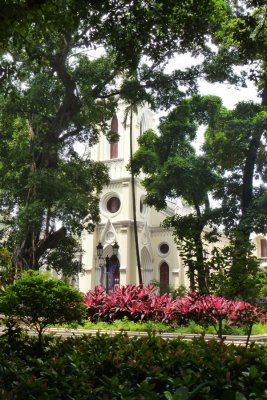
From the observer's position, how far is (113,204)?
3412 cm

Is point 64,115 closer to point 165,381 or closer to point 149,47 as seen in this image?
point 149,47

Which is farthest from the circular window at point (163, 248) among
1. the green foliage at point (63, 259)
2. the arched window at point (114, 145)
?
the green foliage at point (63, 259)

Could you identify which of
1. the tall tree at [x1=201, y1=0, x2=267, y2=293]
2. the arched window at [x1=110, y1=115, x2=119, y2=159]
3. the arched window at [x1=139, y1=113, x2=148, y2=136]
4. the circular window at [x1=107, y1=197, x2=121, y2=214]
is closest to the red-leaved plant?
the tall tree at [x1=201, y1=0, x2=267, y2=293]

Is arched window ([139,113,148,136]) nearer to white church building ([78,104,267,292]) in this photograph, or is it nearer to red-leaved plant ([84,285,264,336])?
white church building ([78,104,267,292])

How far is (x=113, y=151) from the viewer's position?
3509 centimetres

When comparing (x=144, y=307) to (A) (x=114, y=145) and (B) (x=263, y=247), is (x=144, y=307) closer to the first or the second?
(A) (x=114, y=145)

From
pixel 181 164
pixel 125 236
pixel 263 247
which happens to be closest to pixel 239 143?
pixel 181 164

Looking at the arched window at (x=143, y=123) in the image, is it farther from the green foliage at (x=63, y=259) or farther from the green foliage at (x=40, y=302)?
the green foliage at (x=40, y=302)

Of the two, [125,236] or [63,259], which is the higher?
[125,236]

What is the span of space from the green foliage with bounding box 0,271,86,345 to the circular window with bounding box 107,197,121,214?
26.1m

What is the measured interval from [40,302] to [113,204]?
27084 millimetres

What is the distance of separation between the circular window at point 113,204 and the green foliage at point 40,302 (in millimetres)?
26114

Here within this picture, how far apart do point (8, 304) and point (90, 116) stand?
40.2 ft

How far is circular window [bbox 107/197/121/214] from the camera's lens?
1328 inches
